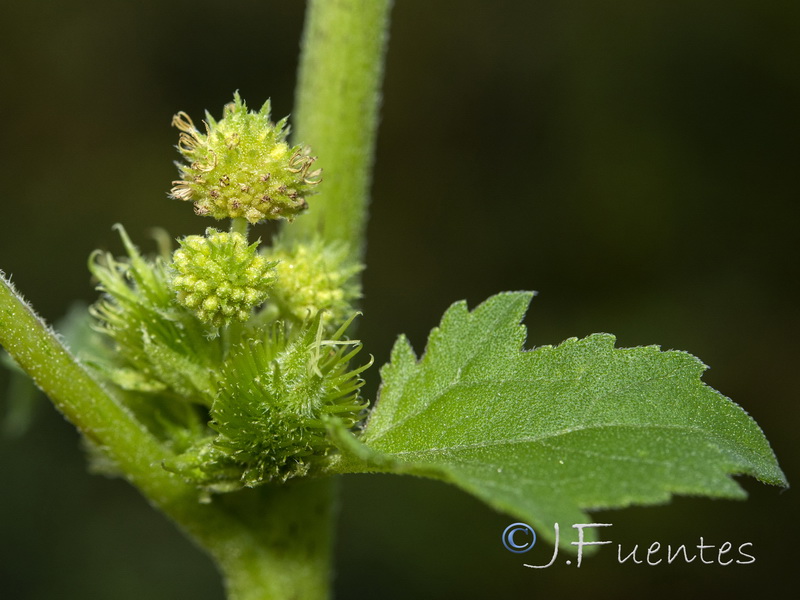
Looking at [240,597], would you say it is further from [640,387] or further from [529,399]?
[640,387]

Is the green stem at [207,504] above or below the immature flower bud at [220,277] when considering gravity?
below

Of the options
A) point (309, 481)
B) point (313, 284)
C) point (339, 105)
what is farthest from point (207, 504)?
point (339, 105)

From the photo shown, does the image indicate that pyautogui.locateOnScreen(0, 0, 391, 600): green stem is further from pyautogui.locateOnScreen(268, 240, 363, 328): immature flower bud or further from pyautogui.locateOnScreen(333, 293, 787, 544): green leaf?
pyautogui.locateOnScreen(333, 293, 787, 544): green leaf

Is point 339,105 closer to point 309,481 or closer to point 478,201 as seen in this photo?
point 309,481

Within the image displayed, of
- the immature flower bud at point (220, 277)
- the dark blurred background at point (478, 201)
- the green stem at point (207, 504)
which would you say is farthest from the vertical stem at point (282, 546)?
the dark blurred background at point (478, 201)

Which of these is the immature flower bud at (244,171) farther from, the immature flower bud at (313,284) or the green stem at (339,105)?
the green stem at (339,105)

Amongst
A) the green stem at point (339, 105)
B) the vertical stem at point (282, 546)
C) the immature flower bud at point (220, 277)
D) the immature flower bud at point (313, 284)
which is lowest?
the vertical stem at point (282, 546)
